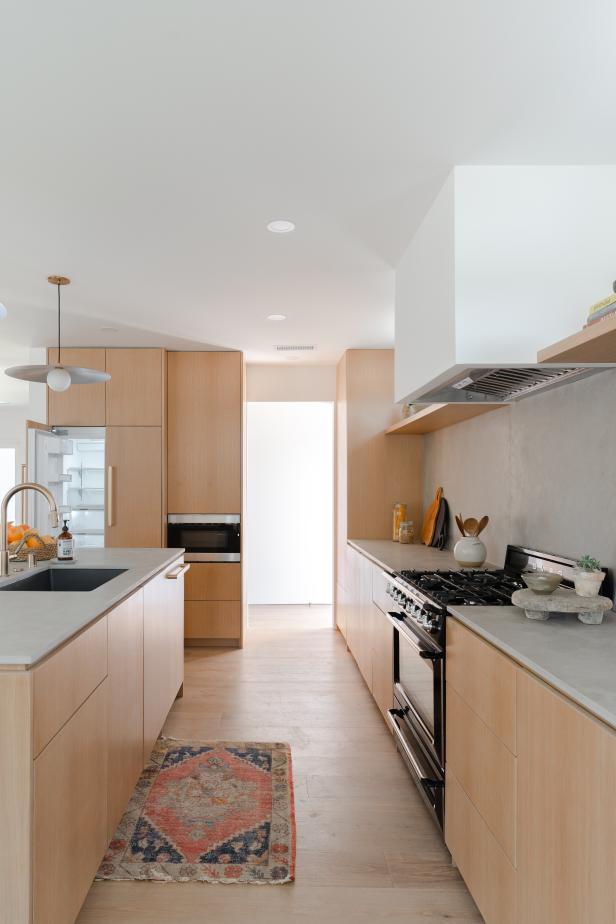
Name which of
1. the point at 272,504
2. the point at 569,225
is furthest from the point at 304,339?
the point at 569,225

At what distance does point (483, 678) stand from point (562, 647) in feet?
0.92

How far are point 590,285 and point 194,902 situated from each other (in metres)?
2.41

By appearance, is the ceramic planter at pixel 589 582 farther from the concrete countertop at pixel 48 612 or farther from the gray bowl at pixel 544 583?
the concrete countertop at pixel 48 612

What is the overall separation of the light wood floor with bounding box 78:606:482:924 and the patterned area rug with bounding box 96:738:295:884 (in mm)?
54

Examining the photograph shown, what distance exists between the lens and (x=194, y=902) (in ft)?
6.55

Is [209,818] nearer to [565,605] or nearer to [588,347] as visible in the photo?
[565,605]

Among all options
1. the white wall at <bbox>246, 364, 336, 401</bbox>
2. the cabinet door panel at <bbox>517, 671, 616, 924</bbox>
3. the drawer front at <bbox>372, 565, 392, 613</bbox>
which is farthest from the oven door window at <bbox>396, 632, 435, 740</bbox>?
the white wall at <bbox>246, 364, 336, 401</bbox>

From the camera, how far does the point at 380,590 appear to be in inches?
137

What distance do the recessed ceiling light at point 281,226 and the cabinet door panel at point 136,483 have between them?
270 centimetres

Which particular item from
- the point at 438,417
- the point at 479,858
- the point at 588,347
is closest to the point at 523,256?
the point at 588,347

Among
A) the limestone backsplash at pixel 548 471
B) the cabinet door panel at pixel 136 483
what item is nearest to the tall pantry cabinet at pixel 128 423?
the cabinet door panel at pixel 136 483

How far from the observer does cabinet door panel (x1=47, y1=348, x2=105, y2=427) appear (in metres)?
5.12

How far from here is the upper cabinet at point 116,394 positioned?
16.8ft

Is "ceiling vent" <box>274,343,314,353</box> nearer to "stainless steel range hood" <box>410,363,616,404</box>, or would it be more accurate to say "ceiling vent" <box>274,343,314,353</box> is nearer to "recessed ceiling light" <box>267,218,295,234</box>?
"stainless steel range hood" <box>410,363,616,404</box>
